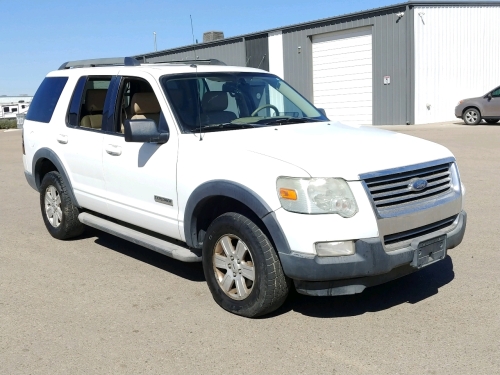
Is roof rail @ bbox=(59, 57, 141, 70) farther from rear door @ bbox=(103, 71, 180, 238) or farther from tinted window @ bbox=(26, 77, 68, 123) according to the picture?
rear door @ bbox=(103, 71, 180, 238)

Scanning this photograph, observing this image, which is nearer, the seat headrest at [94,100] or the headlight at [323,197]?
the headlight at [323,197]

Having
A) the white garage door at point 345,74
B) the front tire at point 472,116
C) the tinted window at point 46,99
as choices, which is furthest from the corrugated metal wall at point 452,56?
the tinted window at point 46,99

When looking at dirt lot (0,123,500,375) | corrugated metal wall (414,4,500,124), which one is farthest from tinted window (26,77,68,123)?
corrugated metal wall (414,4,500,124)

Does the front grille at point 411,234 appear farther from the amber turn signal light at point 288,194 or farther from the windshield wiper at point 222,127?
the windshield wiper at point 222,127

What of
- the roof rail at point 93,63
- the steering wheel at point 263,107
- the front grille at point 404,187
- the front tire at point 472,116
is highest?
the roof rail at point 93,63

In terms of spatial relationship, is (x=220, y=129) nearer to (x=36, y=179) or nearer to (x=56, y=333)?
(x=56, y=333)

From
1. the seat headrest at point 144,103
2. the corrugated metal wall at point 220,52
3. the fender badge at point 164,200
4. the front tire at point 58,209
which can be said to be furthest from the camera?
the corrugated metal wall at point 220,52

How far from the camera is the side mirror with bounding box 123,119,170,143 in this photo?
5.31 metres

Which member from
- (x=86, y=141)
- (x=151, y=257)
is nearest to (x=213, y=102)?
(x=86, y=141)

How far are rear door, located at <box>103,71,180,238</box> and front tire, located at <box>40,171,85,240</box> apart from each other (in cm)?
104

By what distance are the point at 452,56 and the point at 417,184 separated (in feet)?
72.7

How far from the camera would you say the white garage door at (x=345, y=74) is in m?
25.7

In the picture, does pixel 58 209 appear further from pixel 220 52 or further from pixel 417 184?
pixel 220 52

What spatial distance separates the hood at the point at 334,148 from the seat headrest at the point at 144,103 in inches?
36.1
